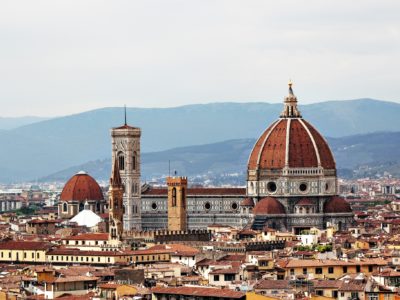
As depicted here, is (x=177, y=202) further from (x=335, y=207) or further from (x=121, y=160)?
(x=335, y=207)

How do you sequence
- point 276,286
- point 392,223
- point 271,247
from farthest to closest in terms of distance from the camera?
point 392,223
point 271,247
point 276,286

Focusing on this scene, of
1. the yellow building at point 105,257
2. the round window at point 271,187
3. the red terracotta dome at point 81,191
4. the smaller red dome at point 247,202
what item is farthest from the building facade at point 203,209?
the yellow building at point 105,257

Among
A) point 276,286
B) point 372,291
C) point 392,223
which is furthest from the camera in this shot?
point 392,223

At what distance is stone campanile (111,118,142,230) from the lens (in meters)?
136

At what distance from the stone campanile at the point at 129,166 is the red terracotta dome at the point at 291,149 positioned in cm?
919

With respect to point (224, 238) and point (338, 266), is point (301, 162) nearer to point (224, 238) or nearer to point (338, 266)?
point (224, 238)

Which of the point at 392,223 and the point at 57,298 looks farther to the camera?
the point at 392,223

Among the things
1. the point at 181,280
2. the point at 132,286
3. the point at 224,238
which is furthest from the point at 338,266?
the point at 224,238

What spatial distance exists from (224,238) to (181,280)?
40.5 meters

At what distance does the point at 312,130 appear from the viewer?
134250mm

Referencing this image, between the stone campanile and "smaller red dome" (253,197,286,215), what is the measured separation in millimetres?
10811

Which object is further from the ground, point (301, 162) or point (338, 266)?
point (301, 162)

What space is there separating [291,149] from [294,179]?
91.1 inches

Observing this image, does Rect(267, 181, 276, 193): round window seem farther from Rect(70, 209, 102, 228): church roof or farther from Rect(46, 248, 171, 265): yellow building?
Rect(46, 248, 171, 265): yellow building
